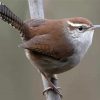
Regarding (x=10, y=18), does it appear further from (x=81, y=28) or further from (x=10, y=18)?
(x=81, y=28)

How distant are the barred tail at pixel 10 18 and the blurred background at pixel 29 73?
139cm

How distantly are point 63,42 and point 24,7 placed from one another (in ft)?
4.92

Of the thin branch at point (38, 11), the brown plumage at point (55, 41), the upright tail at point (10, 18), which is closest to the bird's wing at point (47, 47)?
the brown plumage at point (55, 41)

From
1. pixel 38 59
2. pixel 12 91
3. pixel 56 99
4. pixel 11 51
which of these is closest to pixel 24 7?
pixel 11 51

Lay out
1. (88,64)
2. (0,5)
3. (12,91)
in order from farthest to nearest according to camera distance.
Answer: (88,64)
(12,91)
(0,5)

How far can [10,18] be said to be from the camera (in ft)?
15.6

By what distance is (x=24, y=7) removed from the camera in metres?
6.30

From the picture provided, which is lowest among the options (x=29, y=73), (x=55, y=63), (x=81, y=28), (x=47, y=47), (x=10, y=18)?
(x=29, y=73)

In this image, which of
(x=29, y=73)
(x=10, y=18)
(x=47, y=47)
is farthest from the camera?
(x=29, y=73)

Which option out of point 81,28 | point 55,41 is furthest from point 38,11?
point 81,28

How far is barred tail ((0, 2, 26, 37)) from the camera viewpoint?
4695 millimetres

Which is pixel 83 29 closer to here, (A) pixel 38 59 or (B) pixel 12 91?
(A) pixel 38 59

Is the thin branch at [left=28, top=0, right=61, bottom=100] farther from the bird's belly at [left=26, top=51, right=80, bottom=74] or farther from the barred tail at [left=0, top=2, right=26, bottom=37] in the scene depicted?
the barred tail at [left=0, top=2, right=26, bottom=37]

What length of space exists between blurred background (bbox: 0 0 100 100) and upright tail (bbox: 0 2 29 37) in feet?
4.57
